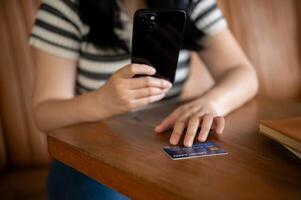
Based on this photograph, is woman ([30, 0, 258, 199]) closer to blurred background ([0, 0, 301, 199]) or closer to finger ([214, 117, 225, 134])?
finger ([214, 117, 225, 134])

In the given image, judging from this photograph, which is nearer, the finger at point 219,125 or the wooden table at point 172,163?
the wooden table at point 172,163

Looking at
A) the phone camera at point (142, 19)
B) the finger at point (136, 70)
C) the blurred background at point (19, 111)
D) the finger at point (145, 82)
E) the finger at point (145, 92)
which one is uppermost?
the phone camera at point (142, 19)

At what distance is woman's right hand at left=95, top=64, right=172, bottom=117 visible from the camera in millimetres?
586

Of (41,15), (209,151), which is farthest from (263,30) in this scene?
(209,151)

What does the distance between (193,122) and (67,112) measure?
0.76ft

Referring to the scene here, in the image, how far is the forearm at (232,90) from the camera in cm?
72

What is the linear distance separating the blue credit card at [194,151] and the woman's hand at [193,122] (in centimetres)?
1

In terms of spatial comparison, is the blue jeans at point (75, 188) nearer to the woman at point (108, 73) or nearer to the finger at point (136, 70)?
the woman at point (108, 73)

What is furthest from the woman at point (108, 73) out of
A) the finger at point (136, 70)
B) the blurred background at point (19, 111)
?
the blurred background at point (19, 111)

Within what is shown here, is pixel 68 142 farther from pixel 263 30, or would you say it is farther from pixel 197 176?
pixel 263 30

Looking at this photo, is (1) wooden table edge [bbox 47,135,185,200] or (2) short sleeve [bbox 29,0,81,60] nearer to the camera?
(1) wooden table edge [bbox 47,135,185,200]

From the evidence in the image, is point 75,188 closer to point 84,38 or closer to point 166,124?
point 166,124

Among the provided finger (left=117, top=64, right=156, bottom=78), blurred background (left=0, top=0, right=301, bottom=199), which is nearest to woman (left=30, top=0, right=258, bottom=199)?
finger (left=117, top=64, right=156, bottom=78)

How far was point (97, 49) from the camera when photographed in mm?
845
